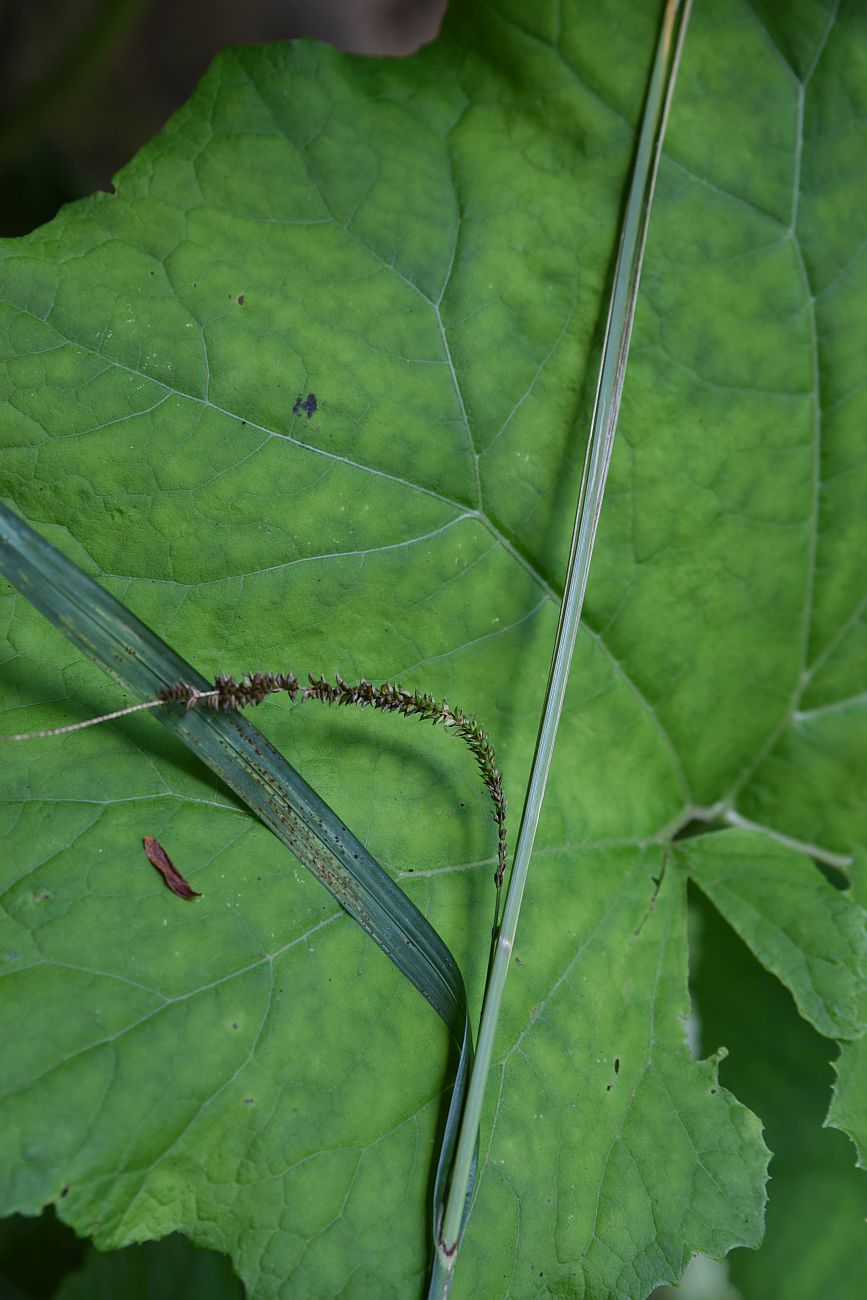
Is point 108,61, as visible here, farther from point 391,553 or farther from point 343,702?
point 343,702

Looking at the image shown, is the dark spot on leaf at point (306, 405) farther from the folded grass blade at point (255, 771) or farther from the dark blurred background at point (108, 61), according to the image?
the dark blurred background at point (108, 61)

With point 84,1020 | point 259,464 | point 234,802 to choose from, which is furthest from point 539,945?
point 259,464

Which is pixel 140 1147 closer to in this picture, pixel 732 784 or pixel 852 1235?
pixel 732 784

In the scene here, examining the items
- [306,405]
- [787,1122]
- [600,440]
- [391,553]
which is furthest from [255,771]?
[787,1122]

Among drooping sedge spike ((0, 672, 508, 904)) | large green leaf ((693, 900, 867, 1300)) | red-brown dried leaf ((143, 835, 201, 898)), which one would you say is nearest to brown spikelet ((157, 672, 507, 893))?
drooping sedge spike ((0, 672, 508, 904))

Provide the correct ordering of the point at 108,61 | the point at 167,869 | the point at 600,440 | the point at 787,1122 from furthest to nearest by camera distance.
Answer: the point at 108,61 < the point at 787,1122 < the point at 600,440 < the point at 167,869

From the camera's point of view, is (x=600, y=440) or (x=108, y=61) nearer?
(x=600, y=440)

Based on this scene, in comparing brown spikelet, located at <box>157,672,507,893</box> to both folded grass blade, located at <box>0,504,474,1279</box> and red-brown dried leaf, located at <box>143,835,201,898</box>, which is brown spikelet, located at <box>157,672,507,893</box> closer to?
folded grass blade, located at <box>0,504,474,1279</box>
